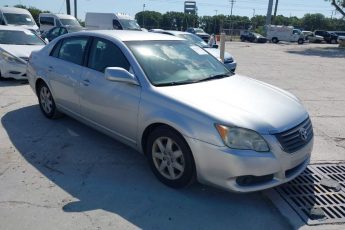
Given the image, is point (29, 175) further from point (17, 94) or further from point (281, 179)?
point (17, 94)

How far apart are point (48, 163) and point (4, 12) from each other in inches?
740

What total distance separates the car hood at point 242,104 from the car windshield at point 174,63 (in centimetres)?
18

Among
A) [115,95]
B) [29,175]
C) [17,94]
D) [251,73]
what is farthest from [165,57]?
[251,73]

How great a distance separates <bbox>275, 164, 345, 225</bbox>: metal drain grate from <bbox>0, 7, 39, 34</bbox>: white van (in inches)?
745

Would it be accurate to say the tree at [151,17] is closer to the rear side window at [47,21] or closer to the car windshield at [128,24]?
the rear side window at [47,21]

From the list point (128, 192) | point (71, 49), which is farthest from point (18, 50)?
point (128, 192)

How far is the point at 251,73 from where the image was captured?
12.8 m

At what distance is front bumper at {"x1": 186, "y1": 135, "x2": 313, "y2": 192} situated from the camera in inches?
127

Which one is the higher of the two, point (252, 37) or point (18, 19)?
point (18, 19)

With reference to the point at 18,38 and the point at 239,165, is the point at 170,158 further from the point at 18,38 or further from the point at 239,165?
the point at 18,38

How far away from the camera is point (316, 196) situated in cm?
379

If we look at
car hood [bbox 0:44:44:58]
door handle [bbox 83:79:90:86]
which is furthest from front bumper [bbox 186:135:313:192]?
car hood [bbox 0:44:44:58]

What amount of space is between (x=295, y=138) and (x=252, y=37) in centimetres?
4574

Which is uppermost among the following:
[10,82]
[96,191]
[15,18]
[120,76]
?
[120,76]
